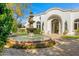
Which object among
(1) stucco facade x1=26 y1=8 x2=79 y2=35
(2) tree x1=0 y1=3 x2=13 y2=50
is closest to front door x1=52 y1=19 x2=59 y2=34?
(1) stucco facade x1=26 y1=8 x2=79 y2=35

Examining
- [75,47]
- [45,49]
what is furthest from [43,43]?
[75,47]

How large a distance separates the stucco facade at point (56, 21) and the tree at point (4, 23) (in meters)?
0.59

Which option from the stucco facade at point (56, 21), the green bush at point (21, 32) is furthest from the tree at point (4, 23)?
the stucco facade at point (56, 21)

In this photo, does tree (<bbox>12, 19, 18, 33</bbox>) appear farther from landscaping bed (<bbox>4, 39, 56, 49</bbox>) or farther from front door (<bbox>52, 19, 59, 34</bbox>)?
front door (<bbox>52, 19, 59, 34</bbox>)

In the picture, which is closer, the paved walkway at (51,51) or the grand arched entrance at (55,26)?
the paved walkway at (51,51)

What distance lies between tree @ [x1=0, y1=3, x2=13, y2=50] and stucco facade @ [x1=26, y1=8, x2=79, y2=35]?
0.59 m

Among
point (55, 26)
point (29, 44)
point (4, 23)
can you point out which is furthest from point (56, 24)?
point (4, 23)

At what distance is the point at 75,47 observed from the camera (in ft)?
25.2

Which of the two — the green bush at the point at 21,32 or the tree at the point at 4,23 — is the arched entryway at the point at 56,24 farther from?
the tree at the point at 4,23

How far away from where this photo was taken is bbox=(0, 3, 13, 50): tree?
765cm

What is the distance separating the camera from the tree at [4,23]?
7.65 m

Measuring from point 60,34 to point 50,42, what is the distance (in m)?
0.31

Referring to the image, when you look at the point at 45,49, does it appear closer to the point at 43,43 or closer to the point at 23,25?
the point at 43,43

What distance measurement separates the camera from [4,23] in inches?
302
